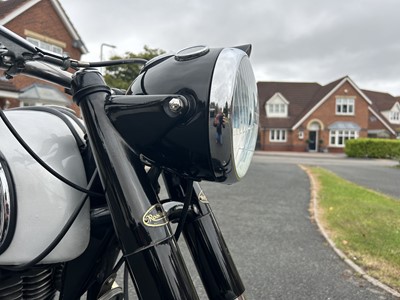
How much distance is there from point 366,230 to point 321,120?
34.1m

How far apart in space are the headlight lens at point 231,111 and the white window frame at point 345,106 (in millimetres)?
38794

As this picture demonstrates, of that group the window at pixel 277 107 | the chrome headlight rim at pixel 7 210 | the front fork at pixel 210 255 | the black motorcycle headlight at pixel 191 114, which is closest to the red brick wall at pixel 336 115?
the window at pixel 277 107

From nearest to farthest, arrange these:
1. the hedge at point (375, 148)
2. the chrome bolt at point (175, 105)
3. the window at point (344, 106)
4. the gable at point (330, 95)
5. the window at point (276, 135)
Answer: the chrome bolt at point (175, 105), the hedge at point (375, 148), the gable at point (330, 95), the window at point (344, 106), the window at point (276, 135)

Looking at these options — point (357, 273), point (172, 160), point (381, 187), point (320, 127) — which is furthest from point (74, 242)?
point (320, 127)

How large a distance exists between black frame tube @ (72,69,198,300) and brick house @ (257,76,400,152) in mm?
36769

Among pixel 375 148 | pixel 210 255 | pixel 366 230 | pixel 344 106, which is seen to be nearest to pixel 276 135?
pixel 344 106

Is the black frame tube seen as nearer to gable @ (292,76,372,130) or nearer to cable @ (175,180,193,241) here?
cable @ (175,180,193,241)

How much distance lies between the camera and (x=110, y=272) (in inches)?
43.8

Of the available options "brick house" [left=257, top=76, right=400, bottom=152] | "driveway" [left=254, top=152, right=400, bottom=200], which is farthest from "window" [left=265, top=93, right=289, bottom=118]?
"driveway" [left=254, top=152, right=400, bottom=200]

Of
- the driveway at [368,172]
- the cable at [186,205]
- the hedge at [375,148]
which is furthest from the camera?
the hedge at [375,148]

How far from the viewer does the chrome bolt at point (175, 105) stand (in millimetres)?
772

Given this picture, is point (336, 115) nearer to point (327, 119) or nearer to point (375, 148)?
point (327, 119)

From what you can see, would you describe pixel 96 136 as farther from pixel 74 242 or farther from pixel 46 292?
pixel 46 292

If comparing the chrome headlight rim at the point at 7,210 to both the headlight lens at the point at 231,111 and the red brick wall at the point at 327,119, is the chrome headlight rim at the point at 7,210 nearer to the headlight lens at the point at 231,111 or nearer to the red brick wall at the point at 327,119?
the headlight lens at the point at 231,111
